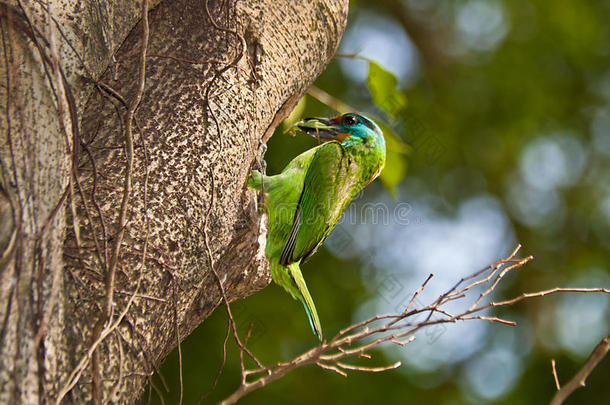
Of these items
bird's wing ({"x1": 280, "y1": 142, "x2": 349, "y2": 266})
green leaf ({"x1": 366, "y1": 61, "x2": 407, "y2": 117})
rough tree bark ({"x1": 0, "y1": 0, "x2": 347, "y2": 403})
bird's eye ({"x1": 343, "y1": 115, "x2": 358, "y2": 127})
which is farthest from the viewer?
bird's eye ({"x1": 343, "y1": 115, "x2": 358, "y2": 127})

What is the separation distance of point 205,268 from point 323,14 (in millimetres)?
1240

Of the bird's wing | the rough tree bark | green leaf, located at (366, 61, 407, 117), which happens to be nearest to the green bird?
the bird's wing

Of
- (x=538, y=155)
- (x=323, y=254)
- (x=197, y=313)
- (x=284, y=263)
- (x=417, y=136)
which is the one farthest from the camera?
(x=538, y=155)

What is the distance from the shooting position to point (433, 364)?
6246mm

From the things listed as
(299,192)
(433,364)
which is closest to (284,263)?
(299,192)

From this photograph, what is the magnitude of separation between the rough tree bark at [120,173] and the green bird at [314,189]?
2.14 feet

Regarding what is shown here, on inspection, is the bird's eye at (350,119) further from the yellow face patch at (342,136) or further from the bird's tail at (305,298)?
the bird's tail at (305,298)

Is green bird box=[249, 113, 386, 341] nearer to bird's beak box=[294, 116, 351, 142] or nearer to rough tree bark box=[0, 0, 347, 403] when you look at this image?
bird's beak box=[294, 116, 351, 142]

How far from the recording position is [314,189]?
3.25 metres

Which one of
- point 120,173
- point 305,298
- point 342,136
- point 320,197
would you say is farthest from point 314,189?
point 120,173

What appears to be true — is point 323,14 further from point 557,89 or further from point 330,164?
point 557,89

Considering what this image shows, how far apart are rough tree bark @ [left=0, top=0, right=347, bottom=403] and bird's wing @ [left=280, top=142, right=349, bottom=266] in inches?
29.9

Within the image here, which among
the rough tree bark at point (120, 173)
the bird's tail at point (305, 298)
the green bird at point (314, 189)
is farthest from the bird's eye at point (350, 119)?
the rough tree bark at point (120, 173)

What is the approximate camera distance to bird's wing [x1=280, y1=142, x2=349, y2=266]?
10.3ft
